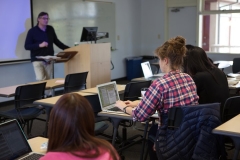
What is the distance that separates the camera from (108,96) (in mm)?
3215

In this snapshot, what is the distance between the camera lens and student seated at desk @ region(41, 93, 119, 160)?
1.28 m

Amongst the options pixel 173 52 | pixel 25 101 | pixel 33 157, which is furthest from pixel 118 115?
pixel 25 101

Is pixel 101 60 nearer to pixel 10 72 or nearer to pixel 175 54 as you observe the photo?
pixel 10 72

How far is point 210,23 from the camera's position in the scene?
30.5ft


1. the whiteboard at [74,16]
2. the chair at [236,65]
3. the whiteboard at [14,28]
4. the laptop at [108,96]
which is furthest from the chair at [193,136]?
the whiteboard at [74,16]

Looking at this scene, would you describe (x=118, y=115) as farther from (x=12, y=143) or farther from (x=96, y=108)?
(x=12, y=143)

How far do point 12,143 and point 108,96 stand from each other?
58.0 inches

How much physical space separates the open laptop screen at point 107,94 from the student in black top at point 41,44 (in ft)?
10.1

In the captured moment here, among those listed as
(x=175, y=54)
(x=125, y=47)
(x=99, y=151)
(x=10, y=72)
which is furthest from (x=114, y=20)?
(x=99, y=151)

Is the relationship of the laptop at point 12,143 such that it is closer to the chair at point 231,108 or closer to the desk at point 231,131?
the desk at point 231,131

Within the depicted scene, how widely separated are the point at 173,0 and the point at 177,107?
24.7 ft

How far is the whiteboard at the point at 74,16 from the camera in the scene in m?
7.09

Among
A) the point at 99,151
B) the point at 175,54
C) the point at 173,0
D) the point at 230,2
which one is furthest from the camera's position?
the point at 173,0

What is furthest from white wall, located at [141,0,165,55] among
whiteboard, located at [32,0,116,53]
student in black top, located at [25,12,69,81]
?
student in black top, located at [25,12,69,81]
